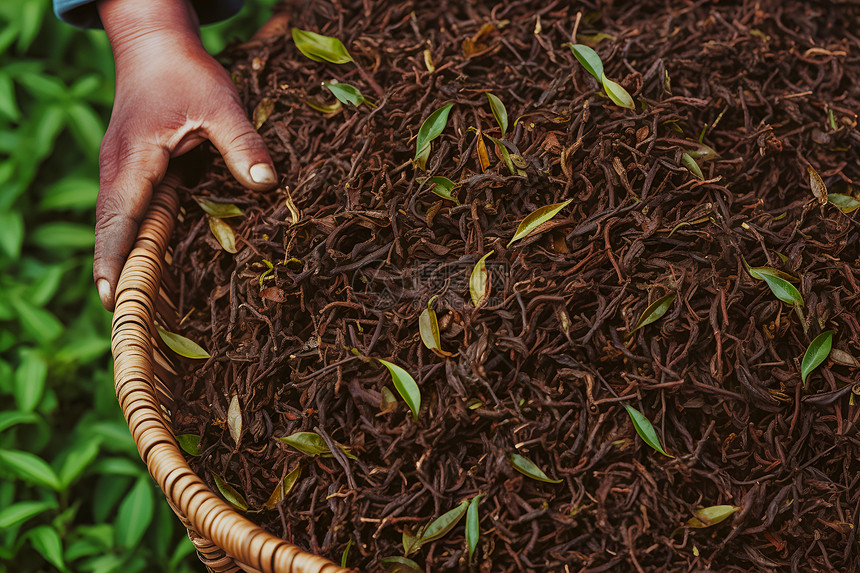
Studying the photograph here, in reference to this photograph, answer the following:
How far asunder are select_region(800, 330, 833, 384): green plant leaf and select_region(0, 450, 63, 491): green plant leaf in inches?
43.8

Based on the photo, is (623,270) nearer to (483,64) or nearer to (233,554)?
(483,64)

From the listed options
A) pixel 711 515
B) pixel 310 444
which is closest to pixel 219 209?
pixel 310 444

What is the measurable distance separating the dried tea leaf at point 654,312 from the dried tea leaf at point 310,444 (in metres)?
0.34

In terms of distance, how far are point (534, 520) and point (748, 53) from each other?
0.71m

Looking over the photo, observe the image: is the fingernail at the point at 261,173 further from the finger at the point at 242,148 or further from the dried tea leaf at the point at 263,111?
the dried tea leaf at the point at 263,111

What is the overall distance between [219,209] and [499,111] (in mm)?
405

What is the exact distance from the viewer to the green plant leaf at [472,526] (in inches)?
24.5

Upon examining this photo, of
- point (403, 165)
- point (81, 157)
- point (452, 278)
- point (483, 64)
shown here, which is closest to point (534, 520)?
point (452, 278)

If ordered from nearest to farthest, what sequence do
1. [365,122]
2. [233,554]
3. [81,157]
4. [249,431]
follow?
[233,554]
[249,431]
[365,122]
[81,157]

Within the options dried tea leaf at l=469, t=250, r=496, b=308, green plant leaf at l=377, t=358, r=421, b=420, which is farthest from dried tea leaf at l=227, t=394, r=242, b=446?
dried tea leaf at l=469, t=250, r=496, b=308

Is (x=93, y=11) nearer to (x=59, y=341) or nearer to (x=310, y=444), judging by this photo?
(x=59, y=341)

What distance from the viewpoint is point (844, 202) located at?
0.78 meters

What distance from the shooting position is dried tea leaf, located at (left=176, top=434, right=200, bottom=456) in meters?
0.75

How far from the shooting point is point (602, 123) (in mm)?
793
